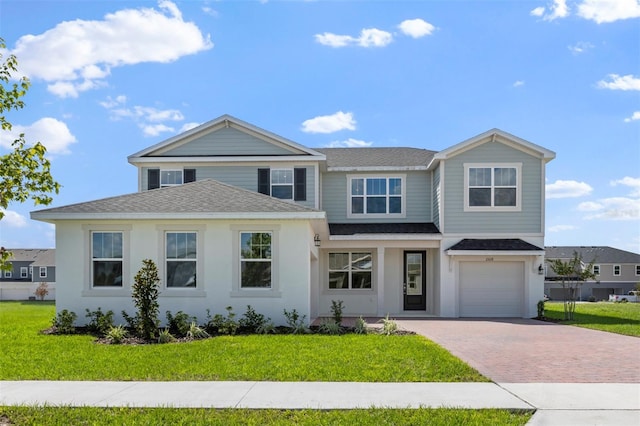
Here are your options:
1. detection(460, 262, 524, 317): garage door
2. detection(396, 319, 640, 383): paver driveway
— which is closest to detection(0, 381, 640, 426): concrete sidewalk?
detection(396, 319, 640, 383): paver driveway

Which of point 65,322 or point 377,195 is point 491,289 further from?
point 65,322

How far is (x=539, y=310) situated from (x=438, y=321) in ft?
14.5

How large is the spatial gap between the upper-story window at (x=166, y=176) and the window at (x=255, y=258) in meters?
7.26

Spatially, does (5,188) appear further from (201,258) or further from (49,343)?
(201,258)

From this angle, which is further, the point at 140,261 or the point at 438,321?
the point at 438,321

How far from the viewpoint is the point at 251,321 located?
14.5 metres

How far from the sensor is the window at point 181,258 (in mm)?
15094

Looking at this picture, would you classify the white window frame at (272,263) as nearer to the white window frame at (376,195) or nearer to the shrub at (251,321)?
the shrub at (251,321)

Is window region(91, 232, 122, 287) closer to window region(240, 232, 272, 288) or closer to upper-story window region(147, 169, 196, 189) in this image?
window region(240, 232, 272, 288)

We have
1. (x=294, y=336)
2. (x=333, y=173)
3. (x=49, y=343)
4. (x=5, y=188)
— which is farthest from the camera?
(x=333, y=173)

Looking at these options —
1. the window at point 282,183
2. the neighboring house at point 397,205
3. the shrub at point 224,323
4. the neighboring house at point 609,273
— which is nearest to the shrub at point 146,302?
the shrub at point 224,323

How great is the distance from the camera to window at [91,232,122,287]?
15.1 m

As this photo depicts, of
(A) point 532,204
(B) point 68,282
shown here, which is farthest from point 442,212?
(B) point 68,282

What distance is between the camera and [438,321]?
18.4 metres
